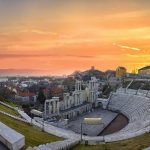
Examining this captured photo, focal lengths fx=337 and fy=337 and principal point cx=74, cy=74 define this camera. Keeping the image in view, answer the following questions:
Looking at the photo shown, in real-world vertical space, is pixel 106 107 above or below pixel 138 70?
below

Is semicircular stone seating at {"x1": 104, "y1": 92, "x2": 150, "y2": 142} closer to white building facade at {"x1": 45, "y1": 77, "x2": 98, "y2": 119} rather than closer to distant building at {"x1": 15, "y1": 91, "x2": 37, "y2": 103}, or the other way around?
white building facade at {"x1": 45, "y1": 77, "x2": 98, "y2": 119}

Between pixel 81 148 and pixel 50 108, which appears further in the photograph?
pixel 50 108

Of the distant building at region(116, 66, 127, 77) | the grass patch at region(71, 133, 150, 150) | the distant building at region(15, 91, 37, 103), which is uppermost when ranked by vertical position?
the distant building at region(116, 66, 127, 77)

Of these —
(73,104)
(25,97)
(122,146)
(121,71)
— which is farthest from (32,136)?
(121,71)

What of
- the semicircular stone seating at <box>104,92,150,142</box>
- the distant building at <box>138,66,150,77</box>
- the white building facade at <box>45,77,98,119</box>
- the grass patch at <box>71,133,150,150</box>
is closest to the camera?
the grass patch at <box>71,133,150,150</box>

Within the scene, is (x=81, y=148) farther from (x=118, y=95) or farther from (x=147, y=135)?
(x=118, y=95)

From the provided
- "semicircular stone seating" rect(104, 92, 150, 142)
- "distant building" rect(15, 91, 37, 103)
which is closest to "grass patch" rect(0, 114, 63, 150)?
"semicircular stone seating" rect(104, 92, 150, 142)

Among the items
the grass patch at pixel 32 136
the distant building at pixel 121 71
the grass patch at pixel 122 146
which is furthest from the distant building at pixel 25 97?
the grass patch at pixel 122 146

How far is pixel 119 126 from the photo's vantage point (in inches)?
2163

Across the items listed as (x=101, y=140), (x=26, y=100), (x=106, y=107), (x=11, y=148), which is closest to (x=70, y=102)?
(x=106, y=107)

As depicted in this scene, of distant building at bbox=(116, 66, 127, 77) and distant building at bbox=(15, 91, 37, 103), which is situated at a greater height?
distant building at bbox=(116, 66, 127, 77)

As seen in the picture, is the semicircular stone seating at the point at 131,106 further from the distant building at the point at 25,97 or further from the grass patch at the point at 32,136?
the distant building at the point at 25,97

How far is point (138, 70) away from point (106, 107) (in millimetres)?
50934

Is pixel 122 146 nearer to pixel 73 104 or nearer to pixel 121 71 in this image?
pixel 73 104
